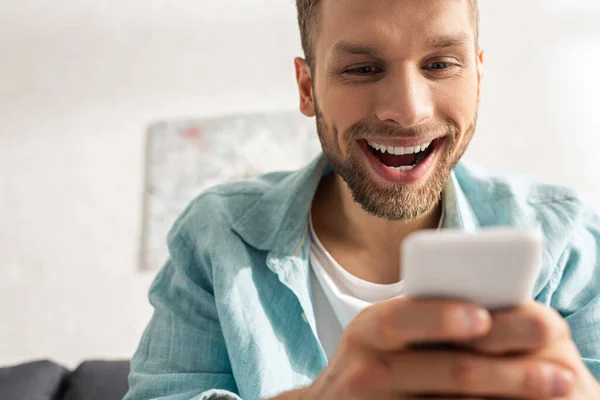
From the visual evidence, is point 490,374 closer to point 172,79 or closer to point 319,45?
point 319,45

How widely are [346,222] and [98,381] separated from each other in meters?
0.73


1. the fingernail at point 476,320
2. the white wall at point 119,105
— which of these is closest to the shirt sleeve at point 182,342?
the fingernail at point 476,320

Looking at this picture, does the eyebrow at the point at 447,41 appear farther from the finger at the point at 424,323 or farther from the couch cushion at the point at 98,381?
the couch cushion at the point at 98,381

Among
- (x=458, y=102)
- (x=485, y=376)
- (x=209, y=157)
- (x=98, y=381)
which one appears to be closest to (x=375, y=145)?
(x=458, y=102)

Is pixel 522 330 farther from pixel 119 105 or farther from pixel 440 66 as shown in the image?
pixel 119 105

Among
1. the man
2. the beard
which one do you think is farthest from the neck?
the beard

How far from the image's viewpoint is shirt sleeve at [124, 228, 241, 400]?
1053 millimetres

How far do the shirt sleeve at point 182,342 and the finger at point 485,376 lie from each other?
611 millimetres

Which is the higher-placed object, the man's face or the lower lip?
the man's face

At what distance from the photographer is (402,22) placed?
996mm

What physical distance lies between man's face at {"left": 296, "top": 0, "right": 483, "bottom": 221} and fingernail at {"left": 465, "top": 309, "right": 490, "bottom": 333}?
22.8 inches

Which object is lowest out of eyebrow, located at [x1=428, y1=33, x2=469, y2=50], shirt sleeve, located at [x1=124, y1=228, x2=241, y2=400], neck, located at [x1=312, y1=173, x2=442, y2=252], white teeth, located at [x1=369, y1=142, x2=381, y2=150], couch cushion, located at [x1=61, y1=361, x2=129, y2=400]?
couch cushion, located at [x1=61, y1=361, x2=129, y2=400]

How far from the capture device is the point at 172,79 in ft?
9.23

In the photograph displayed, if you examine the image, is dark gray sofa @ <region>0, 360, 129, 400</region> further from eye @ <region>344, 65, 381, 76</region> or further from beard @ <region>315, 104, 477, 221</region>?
eye @ <region>344, 65, 381, 76</region>
